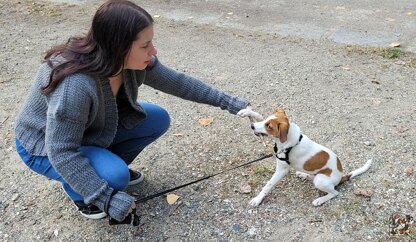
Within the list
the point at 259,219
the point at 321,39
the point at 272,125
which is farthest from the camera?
the point at 321,39

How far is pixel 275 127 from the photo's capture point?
8.66ft

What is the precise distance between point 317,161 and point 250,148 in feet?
2.52

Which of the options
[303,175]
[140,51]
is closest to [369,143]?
[303,175]

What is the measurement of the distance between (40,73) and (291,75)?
2.65m

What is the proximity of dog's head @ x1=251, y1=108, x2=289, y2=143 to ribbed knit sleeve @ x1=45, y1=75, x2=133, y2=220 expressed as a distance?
0.82 m

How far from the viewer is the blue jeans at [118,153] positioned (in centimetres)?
252

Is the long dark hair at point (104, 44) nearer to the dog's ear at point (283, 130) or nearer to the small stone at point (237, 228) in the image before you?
the dog's ear at point (283, 130)

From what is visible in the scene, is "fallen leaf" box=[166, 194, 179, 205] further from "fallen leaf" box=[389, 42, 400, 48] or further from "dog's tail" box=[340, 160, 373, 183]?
"fallen leaf" box=[389, 42, 400, 48]

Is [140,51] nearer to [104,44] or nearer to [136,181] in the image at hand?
[104,44]

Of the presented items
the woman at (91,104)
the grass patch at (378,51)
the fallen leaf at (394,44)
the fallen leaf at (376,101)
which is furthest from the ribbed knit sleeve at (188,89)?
the fallen leaf at (394,44)

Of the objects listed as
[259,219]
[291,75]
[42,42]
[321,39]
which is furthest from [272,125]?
[42,42]

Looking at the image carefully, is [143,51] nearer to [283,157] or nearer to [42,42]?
[283,157]

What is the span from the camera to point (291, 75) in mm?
4539

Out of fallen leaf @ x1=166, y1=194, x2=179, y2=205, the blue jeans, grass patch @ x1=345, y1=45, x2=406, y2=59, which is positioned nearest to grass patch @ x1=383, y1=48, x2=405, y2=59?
grass patch @ x1=345, y1=45, x2=406, y2=59
